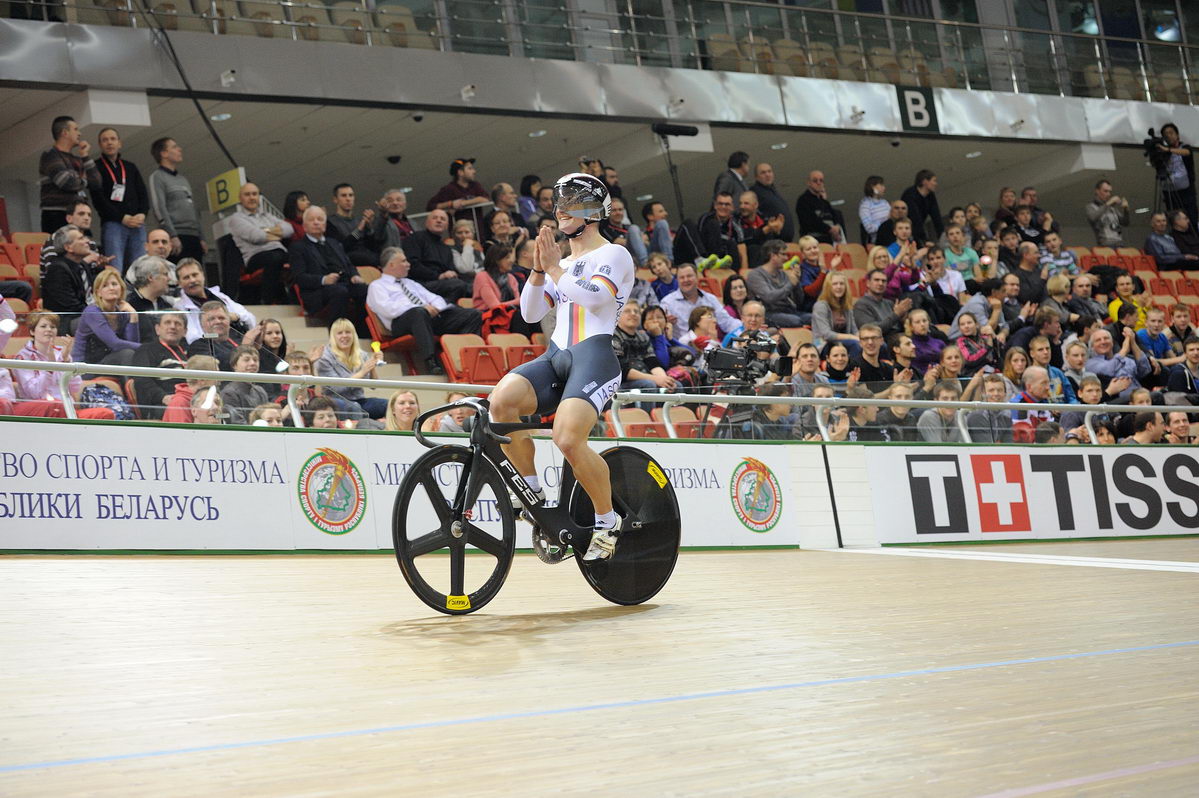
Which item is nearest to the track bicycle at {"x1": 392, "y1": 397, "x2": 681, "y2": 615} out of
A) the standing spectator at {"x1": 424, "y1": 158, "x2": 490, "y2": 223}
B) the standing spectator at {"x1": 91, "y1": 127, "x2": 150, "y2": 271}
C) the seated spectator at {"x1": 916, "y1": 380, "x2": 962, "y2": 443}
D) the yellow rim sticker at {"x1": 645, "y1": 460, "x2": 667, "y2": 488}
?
the yellow rim sticker at {"x1": 645, "y1": 460, "x2": 667, "y2": 488}

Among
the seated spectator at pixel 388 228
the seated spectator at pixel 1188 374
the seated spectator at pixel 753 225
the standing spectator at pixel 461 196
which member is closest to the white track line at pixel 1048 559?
the seated spectator at pixel 1188 374

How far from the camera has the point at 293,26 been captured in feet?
47.2

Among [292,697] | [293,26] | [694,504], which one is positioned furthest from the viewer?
[293,26]

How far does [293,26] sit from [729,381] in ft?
25.2

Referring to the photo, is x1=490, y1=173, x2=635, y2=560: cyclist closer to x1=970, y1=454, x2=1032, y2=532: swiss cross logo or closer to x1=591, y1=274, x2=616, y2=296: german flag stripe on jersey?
x1=591, y1=274, x2=616, y2=296: german flag stripe on jersey

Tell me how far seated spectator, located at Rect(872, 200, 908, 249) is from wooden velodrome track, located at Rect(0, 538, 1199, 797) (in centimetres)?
987

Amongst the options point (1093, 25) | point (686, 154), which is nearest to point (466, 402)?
point (686, 154)

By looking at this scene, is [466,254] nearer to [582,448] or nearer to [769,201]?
[769,201]

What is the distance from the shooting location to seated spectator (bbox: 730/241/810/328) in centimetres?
1305

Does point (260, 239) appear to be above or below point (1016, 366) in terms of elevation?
above

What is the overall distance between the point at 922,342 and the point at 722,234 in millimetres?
2735

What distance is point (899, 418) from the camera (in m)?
9.65

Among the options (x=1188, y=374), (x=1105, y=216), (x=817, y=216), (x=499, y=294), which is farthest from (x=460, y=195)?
(x=1105, y=216)

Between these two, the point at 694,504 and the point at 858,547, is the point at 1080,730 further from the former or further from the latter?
the point at 858,547
